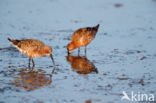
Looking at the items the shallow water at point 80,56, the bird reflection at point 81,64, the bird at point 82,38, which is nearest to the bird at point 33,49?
the shallow water at point 80,56

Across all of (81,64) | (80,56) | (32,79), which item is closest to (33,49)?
(81,64)

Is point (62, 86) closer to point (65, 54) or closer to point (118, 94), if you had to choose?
point (118, 94)

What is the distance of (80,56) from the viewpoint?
40.1 feet

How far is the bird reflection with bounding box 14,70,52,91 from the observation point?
8.67m

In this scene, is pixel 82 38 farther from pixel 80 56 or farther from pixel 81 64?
pixel 81 64

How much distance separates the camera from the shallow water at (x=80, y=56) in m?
8.30

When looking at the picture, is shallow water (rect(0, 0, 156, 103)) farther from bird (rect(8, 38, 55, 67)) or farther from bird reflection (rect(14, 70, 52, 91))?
bird (rect(8, 38, 55, 67))

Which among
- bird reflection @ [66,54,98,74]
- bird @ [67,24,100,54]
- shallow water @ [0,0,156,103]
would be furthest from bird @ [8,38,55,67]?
bird @ [67,24,100,54]

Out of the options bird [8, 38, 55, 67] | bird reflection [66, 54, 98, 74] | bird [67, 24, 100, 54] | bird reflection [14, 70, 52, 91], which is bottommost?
bird reflection [14, 70, 52, 91]

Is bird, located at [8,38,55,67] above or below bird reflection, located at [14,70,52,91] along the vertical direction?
above

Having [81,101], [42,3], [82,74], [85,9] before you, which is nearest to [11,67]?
[82,74]

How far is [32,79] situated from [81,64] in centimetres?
227

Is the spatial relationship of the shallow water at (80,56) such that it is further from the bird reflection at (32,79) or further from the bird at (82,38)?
the bird at (82,38)

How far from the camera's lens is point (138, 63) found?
432 inches
